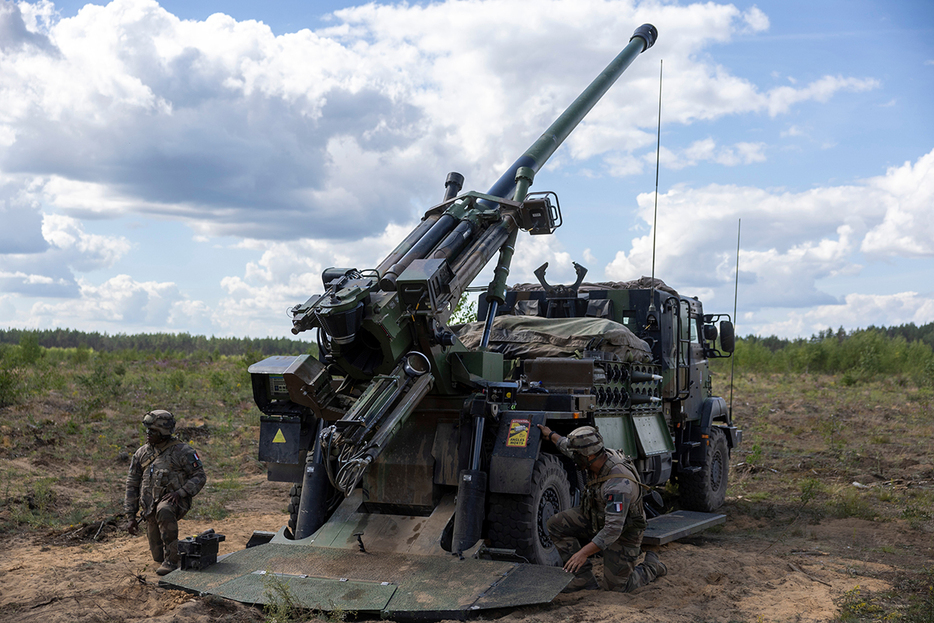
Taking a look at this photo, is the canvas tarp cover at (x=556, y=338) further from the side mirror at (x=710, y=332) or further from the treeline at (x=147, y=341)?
the treeline at (x=147, y=341)

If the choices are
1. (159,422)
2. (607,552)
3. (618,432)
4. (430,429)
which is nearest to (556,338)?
(618,432)

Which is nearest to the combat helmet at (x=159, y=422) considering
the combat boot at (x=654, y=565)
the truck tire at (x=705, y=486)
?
the combat boot at (x=654, y=565)

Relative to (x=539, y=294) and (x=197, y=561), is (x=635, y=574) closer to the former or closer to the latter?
(x=197, y=561)

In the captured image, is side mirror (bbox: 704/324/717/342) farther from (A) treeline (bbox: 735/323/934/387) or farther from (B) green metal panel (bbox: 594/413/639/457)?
(A) treeline (bbox: 735/323/934/387)

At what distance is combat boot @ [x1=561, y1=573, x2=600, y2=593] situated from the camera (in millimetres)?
6863

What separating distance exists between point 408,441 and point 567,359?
70.7 inches

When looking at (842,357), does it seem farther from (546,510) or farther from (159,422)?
(159,422)

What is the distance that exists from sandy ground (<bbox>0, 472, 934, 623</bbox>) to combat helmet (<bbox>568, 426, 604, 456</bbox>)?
1164mm

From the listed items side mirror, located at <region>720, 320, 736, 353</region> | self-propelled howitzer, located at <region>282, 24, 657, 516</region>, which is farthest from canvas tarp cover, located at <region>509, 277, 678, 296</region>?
self-propelled howitzer, located at <region>282, 24, 657, 516</region>

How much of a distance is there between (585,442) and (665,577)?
5.56 feet

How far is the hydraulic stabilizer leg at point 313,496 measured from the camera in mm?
7418

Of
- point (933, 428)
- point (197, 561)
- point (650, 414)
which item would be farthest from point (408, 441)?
point (933, 428)

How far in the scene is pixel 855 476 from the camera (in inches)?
571

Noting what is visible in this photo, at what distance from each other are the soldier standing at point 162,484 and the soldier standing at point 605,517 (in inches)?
128
